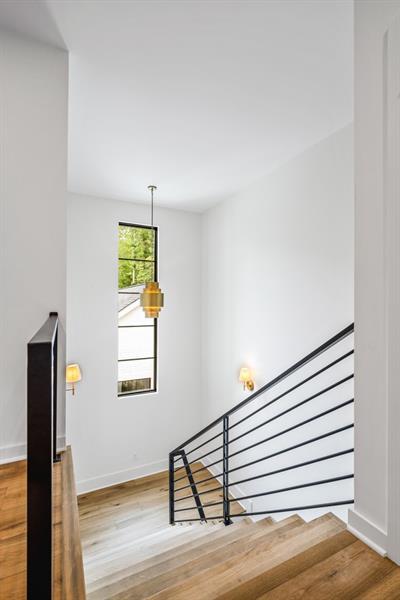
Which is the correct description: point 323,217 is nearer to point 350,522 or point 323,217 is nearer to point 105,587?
point 350,522

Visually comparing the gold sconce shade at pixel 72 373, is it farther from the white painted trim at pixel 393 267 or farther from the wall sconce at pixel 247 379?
the white painted trim at pixel 393 267

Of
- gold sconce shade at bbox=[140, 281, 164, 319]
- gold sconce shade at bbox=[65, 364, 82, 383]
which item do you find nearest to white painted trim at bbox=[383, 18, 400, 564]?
gold sconce shade at bbox=[140, 281, 164, 319]

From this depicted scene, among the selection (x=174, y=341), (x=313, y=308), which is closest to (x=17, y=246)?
(x=313, y=308)

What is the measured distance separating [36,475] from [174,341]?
416 cm

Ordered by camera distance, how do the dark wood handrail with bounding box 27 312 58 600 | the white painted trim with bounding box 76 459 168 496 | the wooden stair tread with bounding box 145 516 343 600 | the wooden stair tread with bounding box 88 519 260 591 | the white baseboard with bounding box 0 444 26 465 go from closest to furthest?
the dark wood handrail with bounding box 27 312 58 600 → the wooden stair tread with bounding box 145 516 343 600 → the white baseboard with bounding box 0 444 26 465 → the wooden stair tread with bounding box 88 519 260 591 → the white painted trim with bounding box 76 459 168 496

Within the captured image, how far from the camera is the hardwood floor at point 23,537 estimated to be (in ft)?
3.07

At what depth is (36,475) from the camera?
59 centimetres

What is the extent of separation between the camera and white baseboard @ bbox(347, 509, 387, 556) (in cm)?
113

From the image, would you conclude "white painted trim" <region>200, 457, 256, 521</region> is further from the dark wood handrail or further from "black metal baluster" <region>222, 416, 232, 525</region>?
the dark wood handrail

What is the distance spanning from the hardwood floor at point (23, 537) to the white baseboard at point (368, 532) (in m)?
1.04

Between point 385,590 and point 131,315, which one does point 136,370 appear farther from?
point 385,590

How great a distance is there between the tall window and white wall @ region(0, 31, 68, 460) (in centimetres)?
275

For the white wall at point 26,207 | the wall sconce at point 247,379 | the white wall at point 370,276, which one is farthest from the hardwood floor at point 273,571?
the wall sconce at point 247,379

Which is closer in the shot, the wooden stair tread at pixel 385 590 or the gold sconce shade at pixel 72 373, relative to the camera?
the wooden stair tread at pixel 385 590
